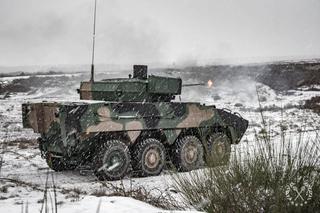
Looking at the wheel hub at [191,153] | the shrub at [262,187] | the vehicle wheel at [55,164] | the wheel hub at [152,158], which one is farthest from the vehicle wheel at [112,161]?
the shrub at [262,187]

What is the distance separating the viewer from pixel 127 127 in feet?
30.0

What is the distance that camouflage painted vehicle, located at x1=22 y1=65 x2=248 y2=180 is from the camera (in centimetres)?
870

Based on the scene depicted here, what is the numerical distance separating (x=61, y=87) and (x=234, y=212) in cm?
3455

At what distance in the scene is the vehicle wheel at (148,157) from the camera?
936 cm

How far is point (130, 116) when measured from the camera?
361 inches

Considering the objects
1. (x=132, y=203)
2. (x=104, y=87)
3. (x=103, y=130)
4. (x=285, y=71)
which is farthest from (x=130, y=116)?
(x=285, y=71)

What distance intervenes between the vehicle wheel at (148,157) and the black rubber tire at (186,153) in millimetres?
437

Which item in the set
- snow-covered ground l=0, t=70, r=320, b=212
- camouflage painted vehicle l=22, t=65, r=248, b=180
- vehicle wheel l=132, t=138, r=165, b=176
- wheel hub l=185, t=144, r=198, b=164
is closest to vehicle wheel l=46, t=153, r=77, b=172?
camouflage painted vehicle l=22, t=65, r=248, b=180

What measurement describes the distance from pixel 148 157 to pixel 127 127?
2.78 ft

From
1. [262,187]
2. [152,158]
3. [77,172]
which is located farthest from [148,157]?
[262,187]

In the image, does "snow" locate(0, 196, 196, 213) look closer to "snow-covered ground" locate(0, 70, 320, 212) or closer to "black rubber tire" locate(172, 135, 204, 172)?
"snow-covered ground" locate(0, 70, 320, 212)

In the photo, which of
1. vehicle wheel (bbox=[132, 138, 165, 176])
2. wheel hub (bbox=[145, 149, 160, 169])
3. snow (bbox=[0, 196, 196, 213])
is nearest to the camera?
snow (bbox=[0, 196, 196, 213])

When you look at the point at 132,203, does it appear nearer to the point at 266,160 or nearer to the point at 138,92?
the point at 266,160

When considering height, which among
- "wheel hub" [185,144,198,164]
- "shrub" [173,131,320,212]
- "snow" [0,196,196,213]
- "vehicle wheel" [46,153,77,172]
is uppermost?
"shrub" [173,131,320,212]
